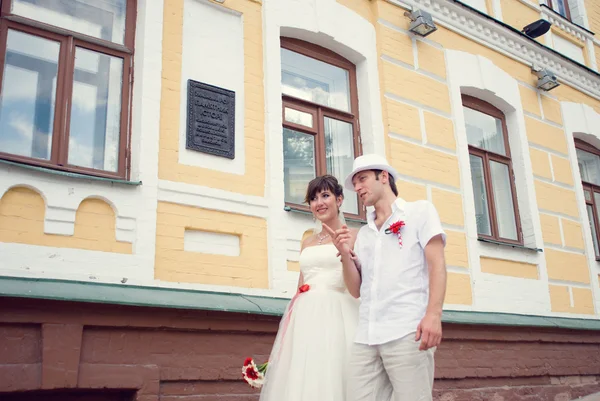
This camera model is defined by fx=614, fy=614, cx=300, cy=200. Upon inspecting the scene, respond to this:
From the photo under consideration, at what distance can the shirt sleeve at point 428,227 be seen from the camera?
3.10 meters

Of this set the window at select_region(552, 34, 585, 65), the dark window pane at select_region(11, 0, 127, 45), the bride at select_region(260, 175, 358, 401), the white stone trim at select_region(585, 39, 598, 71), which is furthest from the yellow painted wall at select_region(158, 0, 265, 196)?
the white stone trim at select_region(585, 39, 598, 71)

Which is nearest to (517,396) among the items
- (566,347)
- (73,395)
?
(566,347)

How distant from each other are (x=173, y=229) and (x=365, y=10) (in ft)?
11.5

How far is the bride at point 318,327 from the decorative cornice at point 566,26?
6664 millimetres

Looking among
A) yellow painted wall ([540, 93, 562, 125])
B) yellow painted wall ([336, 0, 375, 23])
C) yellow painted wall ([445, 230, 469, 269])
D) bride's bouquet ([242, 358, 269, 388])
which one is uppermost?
yellow painted wall ([336, 0, 375, 23])

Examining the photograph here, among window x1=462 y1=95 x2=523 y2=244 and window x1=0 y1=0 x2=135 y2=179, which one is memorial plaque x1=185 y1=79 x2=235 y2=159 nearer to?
window x1=0 y1=0 x2=135 y2=179

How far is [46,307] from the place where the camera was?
384 centimetres

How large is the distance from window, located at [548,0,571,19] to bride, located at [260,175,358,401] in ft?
23.9

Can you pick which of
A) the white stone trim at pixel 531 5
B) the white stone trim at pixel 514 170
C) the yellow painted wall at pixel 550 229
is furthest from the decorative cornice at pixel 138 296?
the white stone trim at pixel 531 5

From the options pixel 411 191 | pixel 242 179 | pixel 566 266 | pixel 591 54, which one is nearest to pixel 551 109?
pixel 591 54

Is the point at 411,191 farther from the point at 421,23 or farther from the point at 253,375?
the point at 253,375

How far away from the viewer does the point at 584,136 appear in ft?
29.2

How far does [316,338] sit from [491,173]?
4731 millimetres

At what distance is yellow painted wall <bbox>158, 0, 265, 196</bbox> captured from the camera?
4883 mm
